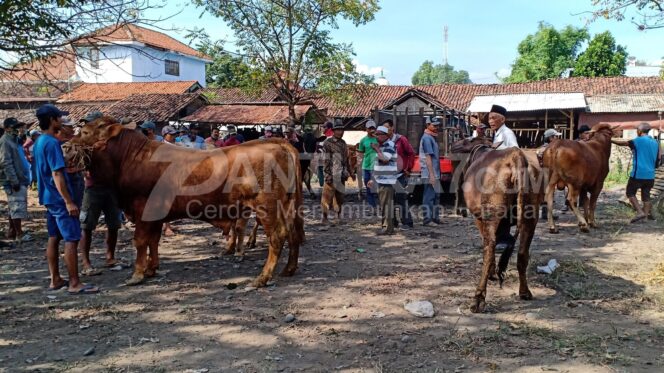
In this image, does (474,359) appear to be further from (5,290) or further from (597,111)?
(597,111)

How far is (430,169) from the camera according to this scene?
9039mm

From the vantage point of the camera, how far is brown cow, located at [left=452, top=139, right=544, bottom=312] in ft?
16.2

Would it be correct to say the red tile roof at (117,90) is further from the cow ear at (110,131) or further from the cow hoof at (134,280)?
the cow hoof at (134,280)

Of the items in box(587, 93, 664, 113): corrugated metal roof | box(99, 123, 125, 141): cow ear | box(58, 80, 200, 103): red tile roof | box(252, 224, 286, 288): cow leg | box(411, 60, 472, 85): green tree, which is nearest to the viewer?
box(252, 224, 286, 288): cow leg

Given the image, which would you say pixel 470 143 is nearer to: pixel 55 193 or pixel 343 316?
pixel 343 316

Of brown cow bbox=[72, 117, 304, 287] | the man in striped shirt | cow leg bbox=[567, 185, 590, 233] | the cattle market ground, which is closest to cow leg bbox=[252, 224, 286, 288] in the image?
brown cow bbox=[72, 117, 304, 287]

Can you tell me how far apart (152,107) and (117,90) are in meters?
6.82

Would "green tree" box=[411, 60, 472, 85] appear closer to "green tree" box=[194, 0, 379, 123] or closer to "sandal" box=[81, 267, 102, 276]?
"green tree" box=[194, 0, 379, 123]

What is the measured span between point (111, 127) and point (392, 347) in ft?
13.4

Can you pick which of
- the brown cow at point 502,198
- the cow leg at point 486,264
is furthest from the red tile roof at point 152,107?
the cow leg at point 486,264

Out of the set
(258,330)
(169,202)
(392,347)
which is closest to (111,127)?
(169,202)

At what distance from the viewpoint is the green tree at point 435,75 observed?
115812 mm

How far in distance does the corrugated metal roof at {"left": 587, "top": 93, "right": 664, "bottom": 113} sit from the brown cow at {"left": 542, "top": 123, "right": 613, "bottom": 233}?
19.4 m

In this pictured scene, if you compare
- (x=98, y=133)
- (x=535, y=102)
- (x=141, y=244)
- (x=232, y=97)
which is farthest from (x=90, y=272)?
(x=232, y=97)
